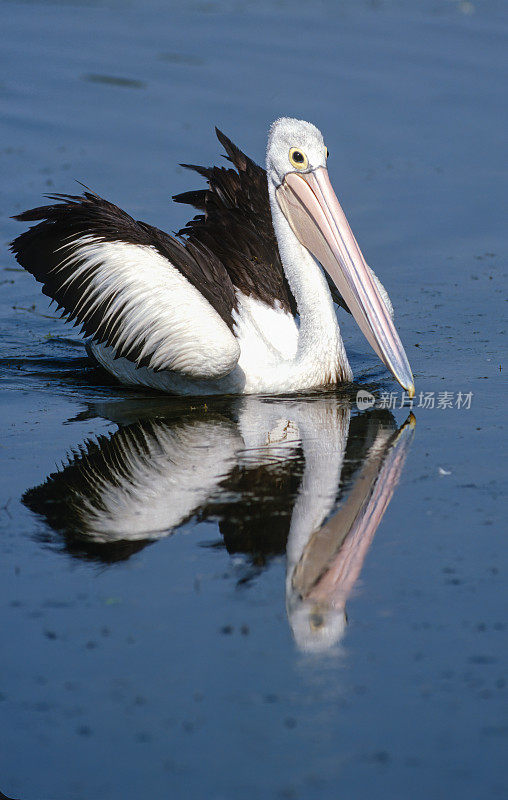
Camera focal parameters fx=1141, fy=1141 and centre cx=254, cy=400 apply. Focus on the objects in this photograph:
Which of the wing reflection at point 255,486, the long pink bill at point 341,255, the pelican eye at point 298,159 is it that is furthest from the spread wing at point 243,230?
the wing reflection at point 255,486

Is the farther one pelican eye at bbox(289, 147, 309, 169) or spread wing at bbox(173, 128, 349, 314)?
spread wing at bbox(173, 128, 349, 314)

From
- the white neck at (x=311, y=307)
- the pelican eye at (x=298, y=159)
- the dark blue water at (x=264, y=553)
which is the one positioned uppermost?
the pelican eye at (x=298, y=159)

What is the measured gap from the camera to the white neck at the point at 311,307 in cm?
606

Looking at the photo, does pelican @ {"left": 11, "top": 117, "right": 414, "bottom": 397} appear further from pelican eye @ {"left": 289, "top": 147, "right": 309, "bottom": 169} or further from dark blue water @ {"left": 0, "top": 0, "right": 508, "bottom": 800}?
dark blue water @ {"left": 0, "top": 0, "right": 508, "bottom": 800}

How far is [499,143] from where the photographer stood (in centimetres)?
1048

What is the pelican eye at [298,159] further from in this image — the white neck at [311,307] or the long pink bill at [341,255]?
the white neck at [311,307]

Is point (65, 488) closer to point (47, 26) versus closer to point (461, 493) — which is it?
point (461, 493)

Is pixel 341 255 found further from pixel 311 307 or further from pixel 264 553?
pixel 264 553

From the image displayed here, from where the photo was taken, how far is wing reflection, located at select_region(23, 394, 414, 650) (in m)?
4.14

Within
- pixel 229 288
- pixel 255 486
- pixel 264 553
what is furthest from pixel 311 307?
pixel 264 553

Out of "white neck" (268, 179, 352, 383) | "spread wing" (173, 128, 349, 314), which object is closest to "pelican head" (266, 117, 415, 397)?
"white neck" (268, 179, 352, 383)

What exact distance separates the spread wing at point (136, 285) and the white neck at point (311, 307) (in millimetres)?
369

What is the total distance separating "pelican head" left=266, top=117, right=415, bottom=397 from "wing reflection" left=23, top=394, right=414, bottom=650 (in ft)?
1.30

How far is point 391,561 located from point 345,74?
9.32 meters
